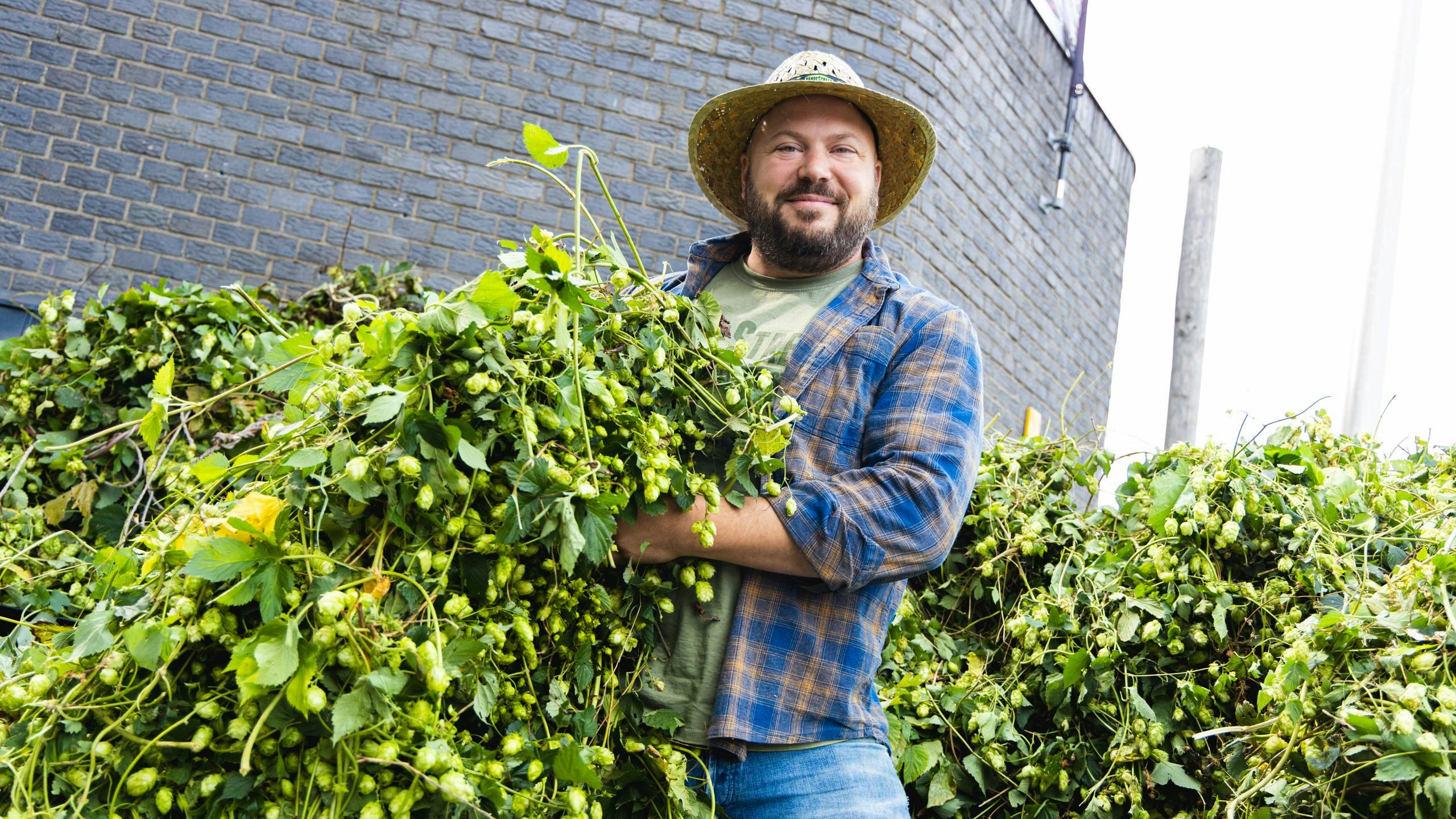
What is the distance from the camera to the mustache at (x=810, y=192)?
2229mm

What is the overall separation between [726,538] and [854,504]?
23cm

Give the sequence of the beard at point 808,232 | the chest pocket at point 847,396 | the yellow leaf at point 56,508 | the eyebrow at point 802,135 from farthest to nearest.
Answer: the yellow leaf at point 56,508 → the eyebrow at point 802,135 → the beard at point 808,232 → the chest pocket at point 847,396

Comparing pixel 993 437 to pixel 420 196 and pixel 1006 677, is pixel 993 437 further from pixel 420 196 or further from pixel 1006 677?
pixel 420 196

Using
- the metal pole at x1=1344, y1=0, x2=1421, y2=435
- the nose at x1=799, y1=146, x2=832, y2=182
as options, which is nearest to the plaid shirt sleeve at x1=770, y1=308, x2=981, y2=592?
the nose at x1=799, y1=146, x2=832, y2=182

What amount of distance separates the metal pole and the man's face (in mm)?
5134

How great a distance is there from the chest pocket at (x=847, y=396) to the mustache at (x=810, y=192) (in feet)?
1.08

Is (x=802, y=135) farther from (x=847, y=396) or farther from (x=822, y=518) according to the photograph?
(x=822, y=518)

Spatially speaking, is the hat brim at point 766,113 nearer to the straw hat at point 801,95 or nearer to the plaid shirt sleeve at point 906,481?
the straw hat at point 801,95

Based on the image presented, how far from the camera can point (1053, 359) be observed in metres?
8.73

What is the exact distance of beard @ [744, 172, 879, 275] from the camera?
7.28ft

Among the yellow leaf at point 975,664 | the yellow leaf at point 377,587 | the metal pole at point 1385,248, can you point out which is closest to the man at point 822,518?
the yellow leaf at point 377,587

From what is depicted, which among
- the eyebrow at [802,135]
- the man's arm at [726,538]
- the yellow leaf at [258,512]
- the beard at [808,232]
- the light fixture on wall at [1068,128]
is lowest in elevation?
the yellow leaf at [258,512]

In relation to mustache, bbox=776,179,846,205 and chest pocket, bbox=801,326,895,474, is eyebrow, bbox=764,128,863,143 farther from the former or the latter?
chest pocket, bbox=801,326,895,474

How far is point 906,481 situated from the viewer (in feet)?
6.13
